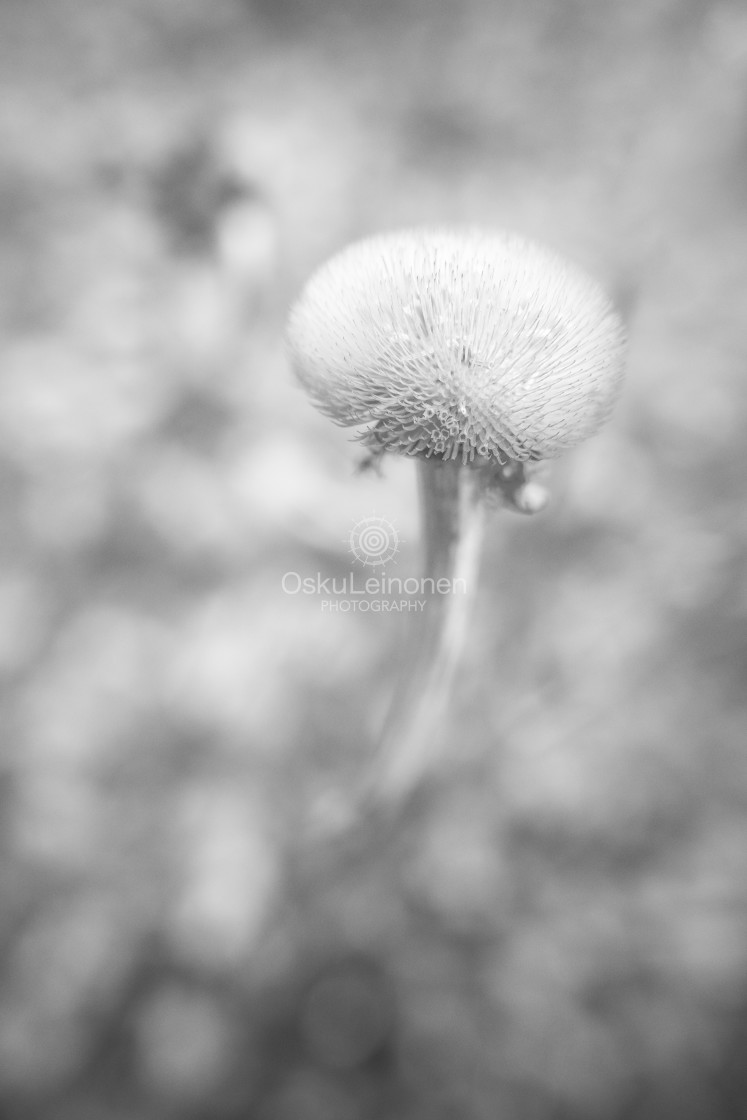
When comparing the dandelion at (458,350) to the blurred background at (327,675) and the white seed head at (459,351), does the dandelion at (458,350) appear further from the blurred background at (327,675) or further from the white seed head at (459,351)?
the blurred background at (327,675)

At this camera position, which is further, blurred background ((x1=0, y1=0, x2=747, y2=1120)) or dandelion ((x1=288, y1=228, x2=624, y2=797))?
blurred background ((x1=0, y1=0, x2=747, y2=1120))

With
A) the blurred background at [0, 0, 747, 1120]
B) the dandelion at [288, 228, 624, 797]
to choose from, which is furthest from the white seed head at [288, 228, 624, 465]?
the blurred background at [0, 0, 747, 1120]

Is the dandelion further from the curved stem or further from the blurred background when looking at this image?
the blurred background

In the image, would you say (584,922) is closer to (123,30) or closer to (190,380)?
(190,380)

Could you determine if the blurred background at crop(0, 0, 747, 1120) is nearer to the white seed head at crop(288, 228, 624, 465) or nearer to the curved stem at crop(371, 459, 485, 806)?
the curved stem at crop(371, 459, 485, 806)

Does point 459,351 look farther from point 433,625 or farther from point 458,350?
point 433,625

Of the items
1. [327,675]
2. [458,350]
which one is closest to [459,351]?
[458,350]
